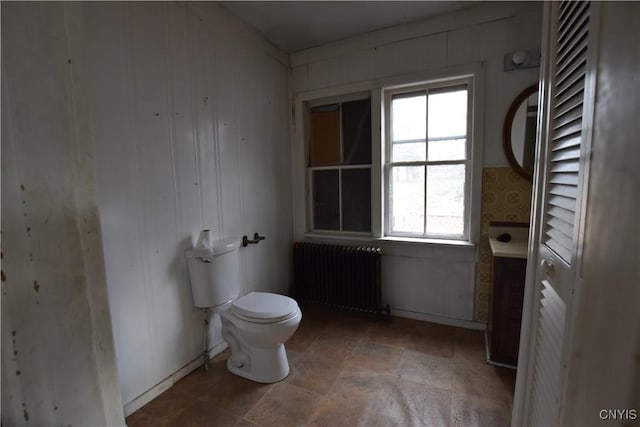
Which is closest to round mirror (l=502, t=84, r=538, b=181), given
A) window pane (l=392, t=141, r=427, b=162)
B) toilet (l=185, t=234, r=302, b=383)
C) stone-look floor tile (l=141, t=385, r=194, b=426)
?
window pane (l=392, t=141, r=427, b=162)

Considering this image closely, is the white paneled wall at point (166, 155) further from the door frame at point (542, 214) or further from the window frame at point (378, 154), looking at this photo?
the door frame at point (542, 214)

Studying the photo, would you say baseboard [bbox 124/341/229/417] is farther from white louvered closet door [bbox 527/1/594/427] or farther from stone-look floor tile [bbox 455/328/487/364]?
white louvered closet door [bbox 527/1/594/427]

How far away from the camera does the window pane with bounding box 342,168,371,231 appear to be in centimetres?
270

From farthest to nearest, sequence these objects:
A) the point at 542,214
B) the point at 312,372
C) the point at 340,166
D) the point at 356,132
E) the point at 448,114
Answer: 1. the point at 340,166
2. the point at 356,132
3. the point at 448,114
4. the point at 312,372
5. the point at 542,214

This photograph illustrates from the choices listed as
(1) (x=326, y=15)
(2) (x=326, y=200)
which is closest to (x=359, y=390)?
(2) (x=326, y=200)

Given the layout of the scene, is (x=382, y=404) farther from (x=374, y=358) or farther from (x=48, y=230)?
(x=48, y=230)

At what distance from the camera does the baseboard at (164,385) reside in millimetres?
1582

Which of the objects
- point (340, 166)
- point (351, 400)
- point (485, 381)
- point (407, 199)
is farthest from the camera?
point (340, 166)

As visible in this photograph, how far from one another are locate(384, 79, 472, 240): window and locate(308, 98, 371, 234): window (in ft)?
0.68

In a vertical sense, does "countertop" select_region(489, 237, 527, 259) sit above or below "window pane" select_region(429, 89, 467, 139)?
below

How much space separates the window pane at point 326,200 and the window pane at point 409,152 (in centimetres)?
58

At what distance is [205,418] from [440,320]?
1898 mm

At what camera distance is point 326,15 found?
7.20 feet

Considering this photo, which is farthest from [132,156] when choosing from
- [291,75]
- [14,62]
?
[291,75]
